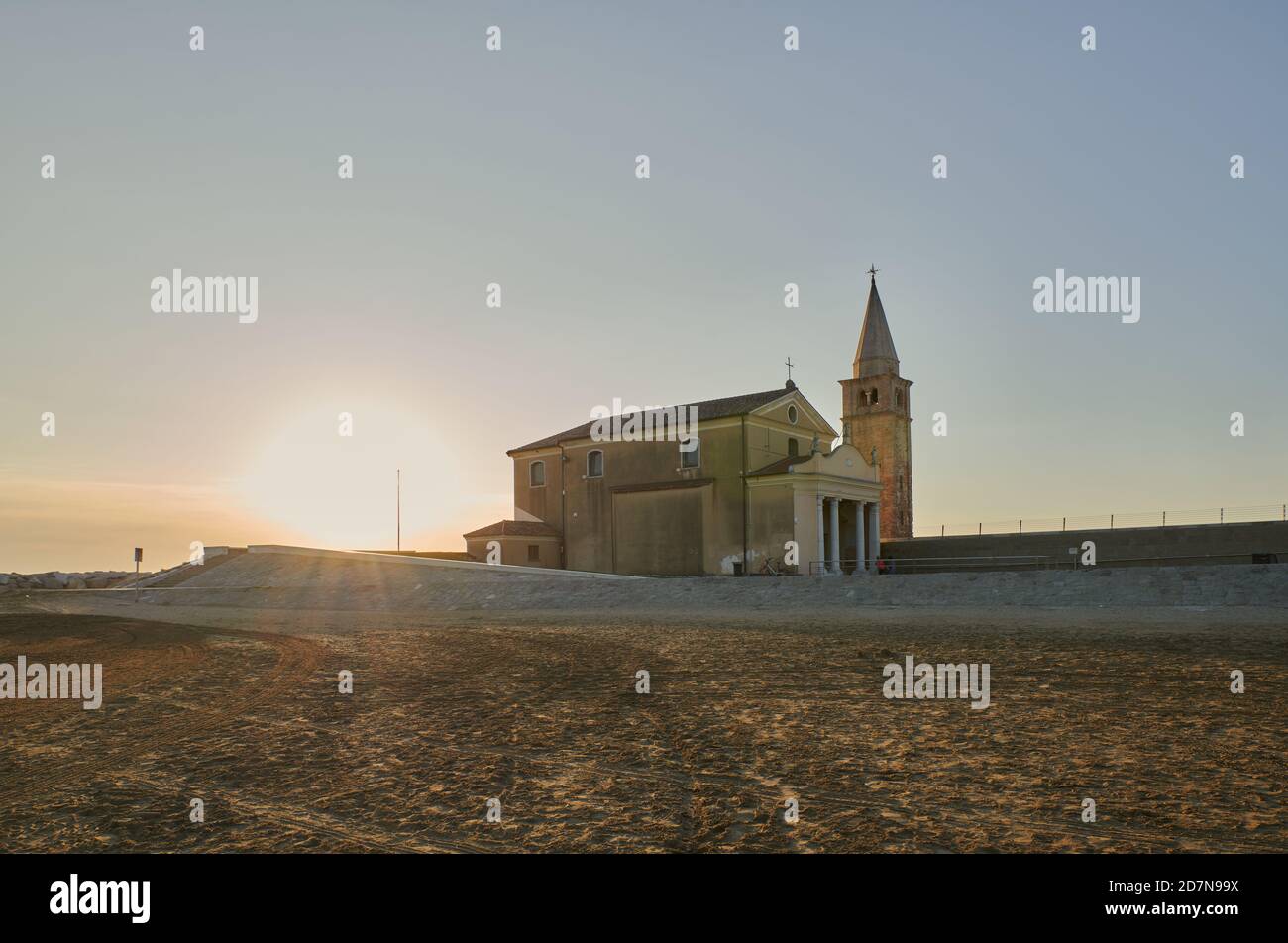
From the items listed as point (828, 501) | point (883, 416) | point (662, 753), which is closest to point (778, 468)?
point (828, 501)

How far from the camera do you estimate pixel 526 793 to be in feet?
18.3

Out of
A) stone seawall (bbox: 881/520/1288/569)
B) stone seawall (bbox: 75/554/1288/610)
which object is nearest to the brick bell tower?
stone seawall (bbox: 881/520/1288/569)

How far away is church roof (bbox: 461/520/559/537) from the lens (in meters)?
44.8

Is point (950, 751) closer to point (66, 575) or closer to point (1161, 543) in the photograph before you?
point (1161, 543)

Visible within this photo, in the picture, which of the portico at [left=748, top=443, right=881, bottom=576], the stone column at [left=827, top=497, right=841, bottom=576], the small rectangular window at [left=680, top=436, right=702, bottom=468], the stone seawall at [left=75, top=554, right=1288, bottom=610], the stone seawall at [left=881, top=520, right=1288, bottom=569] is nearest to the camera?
the stone seawall at [left=75, top=554, right=1288, bottom=610]

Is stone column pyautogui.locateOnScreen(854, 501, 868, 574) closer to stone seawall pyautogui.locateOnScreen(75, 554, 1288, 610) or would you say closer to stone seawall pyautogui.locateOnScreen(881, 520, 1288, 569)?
stone seawall pyautogui.locateOnScreen(881, 520, 1288, 569)

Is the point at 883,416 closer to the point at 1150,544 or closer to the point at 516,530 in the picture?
the point at 1150,544

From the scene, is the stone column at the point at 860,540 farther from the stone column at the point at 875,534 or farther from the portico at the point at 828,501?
the stone column at the point at 875,534

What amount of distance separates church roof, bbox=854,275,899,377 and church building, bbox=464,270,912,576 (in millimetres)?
12145

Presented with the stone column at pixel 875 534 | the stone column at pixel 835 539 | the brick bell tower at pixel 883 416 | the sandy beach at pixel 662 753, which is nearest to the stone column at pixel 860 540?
the stone column at pixel 875 534

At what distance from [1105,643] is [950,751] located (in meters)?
8.44

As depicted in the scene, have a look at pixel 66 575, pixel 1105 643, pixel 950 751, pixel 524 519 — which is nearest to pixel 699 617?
pixel 1105 643

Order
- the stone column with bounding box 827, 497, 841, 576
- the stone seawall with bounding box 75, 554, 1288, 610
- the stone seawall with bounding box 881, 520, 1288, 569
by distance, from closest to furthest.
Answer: the stone seawall with bounding box 75, 554, 1288, 610
the stone seawall with bounding box 881, 520, 1288, 569
the stone column with bounding box 827, 497, 841, 576

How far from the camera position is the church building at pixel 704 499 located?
39.2 m
